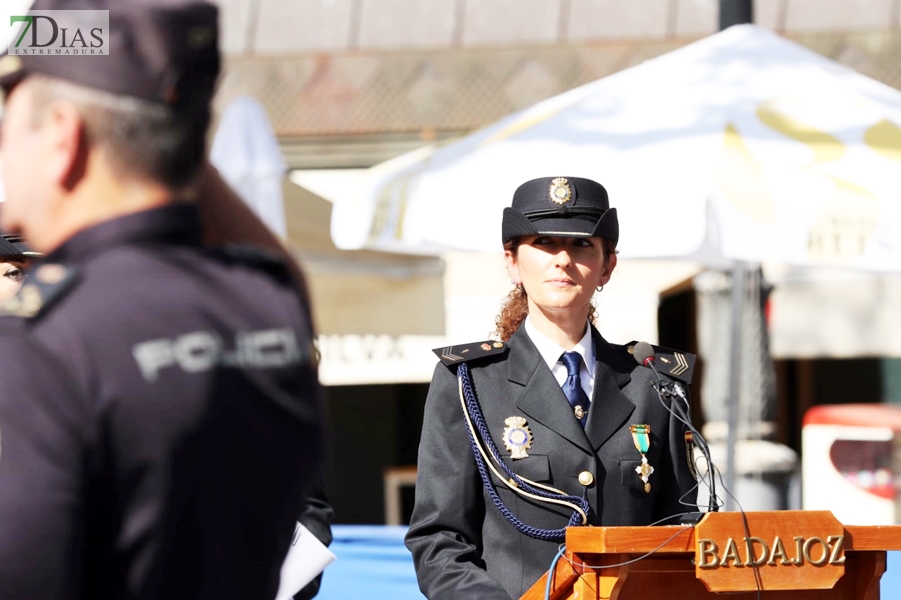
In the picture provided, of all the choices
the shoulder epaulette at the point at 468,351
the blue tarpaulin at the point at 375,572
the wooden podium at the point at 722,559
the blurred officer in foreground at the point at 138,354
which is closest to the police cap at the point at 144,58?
the blurred officer in foreground at the point at 138,354

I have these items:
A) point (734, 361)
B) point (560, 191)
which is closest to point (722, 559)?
point (560, 191)

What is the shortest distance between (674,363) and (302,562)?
44.3 inches

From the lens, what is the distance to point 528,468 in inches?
122

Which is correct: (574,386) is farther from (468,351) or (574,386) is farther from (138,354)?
(138,354)

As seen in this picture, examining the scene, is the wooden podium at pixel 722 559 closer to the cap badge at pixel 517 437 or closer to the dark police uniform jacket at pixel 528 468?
the dark police uniform jacket at pixel 528 468

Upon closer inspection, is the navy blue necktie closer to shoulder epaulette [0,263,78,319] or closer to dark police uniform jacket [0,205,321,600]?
dark police uniform jacket [0,205,321,600]

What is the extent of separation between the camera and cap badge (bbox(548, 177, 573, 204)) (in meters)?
3.29

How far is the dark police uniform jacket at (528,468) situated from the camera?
3.02 meters

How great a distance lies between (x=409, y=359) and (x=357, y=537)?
10.3 ft

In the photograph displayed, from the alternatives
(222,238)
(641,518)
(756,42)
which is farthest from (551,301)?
→ (756,42)

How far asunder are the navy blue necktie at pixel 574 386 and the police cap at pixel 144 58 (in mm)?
1926

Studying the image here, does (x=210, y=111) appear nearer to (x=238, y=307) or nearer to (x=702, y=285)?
(x=238, y=307)

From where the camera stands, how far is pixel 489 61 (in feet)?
34.4

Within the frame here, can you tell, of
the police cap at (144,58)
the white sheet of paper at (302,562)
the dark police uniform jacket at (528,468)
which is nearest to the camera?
the police cap at (144,58)
